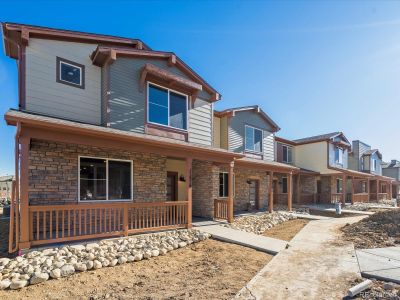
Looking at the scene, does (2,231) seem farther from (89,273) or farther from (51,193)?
(89,273)

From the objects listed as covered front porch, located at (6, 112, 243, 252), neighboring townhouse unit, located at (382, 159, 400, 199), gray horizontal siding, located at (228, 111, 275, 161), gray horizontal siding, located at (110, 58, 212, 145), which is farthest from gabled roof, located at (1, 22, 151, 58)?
neighboring townhouse unit, located at (382, 159, 400, 199)

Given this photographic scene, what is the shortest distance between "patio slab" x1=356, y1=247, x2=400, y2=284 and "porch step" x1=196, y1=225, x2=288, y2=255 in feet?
6.73

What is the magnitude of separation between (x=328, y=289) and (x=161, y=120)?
7841 millimetres

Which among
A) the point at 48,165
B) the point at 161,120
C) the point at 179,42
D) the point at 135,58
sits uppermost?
the point at 179,42

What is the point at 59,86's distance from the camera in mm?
8266

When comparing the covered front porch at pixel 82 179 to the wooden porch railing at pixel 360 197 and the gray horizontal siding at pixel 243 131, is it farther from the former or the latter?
the wooden porch railing at pixel 360 197

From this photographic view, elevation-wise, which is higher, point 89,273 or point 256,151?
point 256,151

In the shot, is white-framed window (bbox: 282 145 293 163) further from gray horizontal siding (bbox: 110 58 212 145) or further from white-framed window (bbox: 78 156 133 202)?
white-framed window (bbox: 78 156 133 202)

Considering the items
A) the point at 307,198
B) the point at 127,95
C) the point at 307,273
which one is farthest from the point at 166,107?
the point at 307,198

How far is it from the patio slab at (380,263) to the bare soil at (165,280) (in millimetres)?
2183

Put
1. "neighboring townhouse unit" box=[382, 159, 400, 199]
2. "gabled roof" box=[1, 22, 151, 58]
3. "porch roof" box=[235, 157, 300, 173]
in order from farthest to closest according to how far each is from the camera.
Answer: "neighboring townhouse unit" box=[382, 159, 400, 199]
"porch roof" box=[235, 157, 300, 173]
"gabled roof" box=[1, 22, 151, 58]

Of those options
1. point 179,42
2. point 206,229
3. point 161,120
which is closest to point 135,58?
point 161,120

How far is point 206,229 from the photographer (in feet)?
30.1

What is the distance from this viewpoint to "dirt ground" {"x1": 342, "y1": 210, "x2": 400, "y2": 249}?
7797 mm
